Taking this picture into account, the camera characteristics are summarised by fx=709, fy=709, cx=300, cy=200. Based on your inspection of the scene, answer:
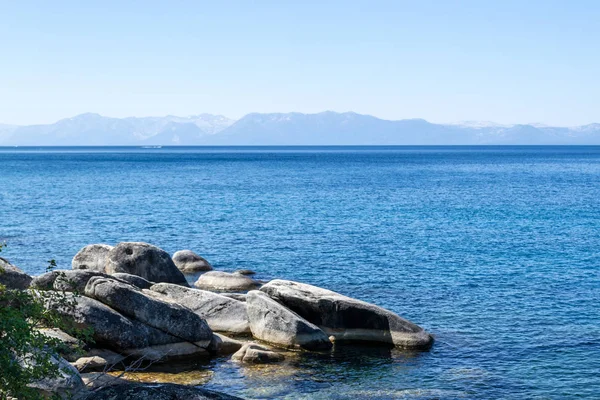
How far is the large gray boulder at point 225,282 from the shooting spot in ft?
129

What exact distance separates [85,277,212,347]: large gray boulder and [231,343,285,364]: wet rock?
163cm

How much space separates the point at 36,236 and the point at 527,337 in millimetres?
43452

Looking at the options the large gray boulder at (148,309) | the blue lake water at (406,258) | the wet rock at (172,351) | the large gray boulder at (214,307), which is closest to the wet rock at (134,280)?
the large gray boulder at (214,307)

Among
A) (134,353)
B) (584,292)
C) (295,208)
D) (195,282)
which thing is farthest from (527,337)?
(295,208)

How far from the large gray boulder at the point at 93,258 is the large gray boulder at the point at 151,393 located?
29099 millimetres

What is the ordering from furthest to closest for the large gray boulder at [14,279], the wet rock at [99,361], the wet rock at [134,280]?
the wet rock at [134,280] < the large gray boulder at [14,279] < the wet rock at [99,361]

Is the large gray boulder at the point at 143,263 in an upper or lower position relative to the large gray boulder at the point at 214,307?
upper

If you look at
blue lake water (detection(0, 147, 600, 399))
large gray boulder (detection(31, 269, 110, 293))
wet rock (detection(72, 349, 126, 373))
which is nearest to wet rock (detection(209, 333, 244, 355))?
blue lake water (detection(0, 147, 600, 399))

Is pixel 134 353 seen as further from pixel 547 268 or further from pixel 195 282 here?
pixel 547 268

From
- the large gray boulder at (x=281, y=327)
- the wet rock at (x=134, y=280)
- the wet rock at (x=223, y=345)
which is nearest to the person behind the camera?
the wet rock at (x=223, y=345)

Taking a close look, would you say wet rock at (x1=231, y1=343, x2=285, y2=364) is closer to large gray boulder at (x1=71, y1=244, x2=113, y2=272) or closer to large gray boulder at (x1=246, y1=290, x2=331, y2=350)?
large gray boulder at (x1=246, y1=290, x2=331, y2=350)

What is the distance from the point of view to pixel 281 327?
2927cm

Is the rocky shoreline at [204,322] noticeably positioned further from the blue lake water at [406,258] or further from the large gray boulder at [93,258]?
the large gray boulder at [93,258]

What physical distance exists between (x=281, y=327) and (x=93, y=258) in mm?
17006
